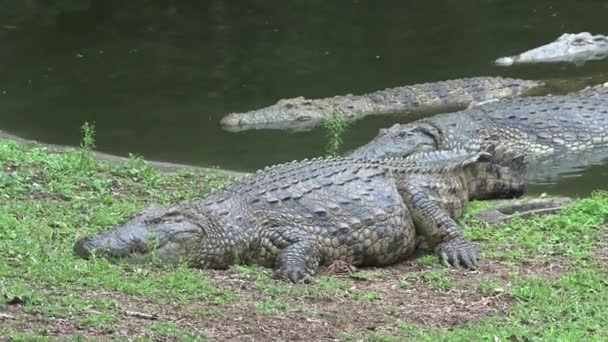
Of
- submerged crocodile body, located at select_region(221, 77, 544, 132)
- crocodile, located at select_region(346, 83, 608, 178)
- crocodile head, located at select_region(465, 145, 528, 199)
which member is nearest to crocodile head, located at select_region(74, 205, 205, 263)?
crocodile head, located at select_region(465, 145, 528, 199)

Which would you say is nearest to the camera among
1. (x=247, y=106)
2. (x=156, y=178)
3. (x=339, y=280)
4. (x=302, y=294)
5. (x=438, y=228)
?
(x=302, y=294)

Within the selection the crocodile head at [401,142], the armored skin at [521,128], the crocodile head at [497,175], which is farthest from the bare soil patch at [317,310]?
the armored skin at [521,128]

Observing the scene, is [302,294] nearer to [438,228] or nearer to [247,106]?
[438,228]

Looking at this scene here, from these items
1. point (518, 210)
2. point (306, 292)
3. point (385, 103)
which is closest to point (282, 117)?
point (385, 103)

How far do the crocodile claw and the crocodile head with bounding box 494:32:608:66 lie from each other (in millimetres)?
10242

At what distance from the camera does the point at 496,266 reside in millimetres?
6477

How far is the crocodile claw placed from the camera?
21.5 feet

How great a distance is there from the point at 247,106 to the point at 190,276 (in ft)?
28.7

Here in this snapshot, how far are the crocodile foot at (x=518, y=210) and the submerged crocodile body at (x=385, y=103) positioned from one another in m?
5.23

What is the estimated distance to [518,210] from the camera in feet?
25.9

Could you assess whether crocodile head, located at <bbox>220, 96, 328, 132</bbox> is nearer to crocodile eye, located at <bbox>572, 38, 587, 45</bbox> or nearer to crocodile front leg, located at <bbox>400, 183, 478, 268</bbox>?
crocodile eye, located at <bbox>572, 38, 587, 45</bbox>

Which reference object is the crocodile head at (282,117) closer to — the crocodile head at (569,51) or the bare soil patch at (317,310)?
the crocodile head at (569,51)

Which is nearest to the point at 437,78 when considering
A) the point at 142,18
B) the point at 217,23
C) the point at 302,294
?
the point at 217,23

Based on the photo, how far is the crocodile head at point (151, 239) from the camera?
19.7 ft
